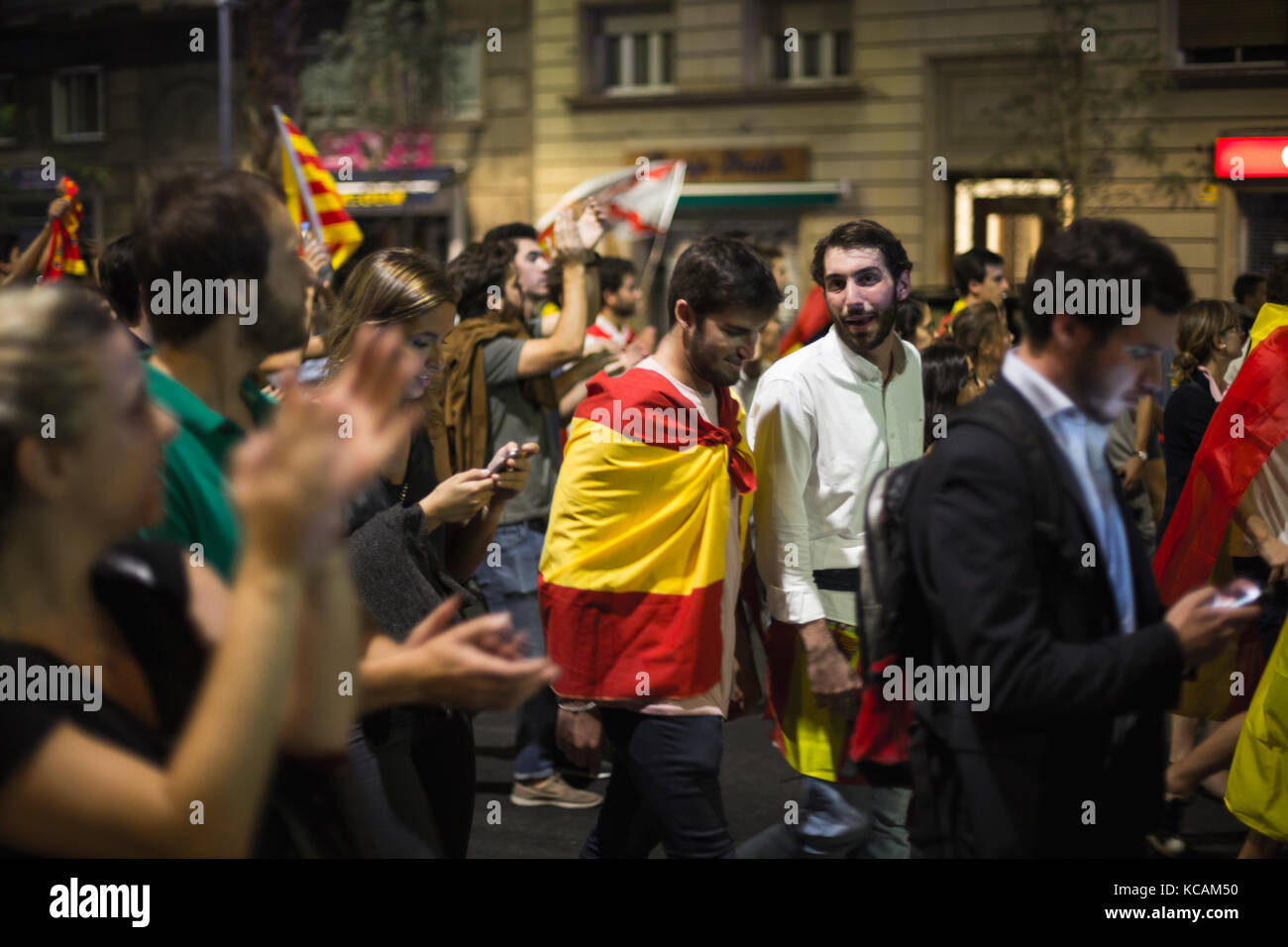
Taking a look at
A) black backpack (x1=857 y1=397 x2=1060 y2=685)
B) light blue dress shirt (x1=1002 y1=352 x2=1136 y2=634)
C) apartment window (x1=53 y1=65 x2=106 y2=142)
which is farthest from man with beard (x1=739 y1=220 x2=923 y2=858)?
apartment window (x1=53 y1=65 x2=106 y2=142)

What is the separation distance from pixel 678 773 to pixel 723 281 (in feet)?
4.14

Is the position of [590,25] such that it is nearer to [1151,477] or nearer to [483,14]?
[483,14]

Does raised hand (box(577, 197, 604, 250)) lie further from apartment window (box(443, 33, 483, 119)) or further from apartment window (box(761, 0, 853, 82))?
apartment window (box(443, 33, 483, 119))

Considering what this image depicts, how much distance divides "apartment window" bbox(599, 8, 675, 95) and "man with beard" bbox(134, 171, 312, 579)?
19.0 m

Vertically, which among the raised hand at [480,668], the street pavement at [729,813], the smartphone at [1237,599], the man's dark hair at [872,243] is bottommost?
the street pavement at [729,813]

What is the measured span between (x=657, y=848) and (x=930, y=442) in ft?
5.87

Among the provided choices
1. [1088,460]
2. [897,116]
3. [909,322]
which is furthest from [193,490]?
[897,116]

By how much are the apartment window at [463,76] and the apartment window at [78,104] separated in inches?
297

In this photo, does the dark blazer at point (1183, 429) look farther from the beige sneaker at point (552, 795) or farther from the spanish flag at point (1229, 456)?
the beige sneaker at point (552, 795)

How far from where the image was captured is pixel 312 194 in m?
8.55

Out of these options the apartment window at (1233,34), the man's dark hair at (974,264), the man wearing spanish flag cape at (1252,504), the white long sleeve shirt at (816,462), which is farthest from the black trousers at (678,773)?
the apartment window at (1233,34)

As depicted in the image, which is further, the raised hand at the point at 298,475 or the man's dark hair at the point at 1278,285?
the man's dark hair at the point at 1278,285

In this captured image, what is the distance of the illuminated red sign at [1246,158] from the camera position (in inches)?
576

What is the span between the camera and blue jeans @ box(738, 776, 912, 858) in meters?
3.57
